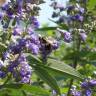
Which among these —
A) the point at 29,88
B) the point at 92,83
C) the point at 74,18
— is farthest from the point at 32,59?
the point at 74,18

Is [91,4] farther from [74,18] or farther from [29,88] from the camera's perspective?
[29,88]

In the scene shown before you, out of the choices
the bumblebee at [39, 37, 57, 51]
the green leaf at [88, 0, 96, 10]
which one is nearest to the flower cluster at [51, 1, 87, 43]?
→ the green leaf at [88, 0, 96, 10]

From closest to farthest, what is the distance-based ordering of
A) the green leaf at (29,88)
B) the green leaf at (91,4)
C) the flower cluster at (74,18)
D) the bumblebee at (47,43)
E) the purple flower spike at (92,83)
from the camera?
the green leaf at (29,88), the bumblebee at (47,43), the purple flower spike at (92,83), the green leaf at (91,4), the flower cluster at (74,18)

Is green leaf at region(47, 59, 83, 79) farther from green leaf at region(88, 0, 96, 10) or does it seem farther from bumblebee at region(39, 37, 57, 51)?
green leaf at region(88, 0, 96, 10)

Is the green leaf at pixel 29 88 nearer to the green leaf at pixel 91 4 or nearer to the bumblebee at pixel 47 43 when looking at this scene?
the bumblebee at pixel 47 43

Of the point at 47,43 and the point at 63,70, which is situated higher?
the point at 47,43

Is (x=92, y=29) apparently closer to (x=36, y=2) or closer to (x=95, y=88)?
(x=95, y=88)

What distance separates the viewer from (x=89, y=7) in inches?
176

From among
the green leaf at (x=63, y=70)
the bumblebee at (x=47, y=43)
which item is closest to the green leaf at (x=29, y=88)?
the green leaf at (x=63, y=70)

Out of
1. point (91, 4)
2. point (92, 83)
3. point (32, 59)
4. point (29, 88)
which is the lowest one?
point (92, 83)

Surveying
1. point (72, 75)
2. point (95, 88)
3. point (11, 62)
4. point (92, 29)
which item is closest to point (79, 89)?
point (95, 88)

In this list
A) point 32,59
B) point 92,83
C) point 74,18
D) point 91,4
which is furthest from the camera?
point 74,18

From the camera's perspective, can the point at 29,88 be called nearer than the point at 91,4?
Yes

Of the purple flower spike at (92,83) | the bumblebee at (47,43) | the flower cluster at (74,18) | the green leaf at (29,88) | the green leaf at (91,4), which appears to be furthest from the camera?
the flower cluster at (74,18)
